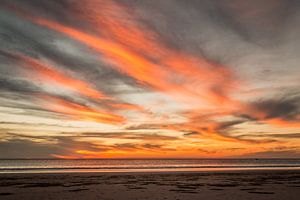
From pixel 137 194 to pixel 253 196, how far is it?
34.8 feet

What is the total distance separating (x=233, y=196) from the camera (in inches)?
1097

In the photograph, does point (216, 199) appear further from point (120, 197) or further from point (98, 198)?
point (98, 198)

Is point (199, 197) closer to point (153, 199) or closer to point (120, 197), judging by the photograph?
point (153, 199)

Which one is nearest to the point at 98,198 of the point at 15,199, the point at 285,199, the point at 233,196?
the point at 15,199

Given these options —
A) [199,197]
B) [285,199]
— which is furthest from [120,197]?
[285,199]

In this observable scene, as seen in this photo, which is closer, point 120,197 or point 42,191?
point 120,197

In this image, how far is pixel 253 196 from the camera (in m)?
28.0

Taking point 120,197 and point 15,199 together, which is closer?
point 15,199

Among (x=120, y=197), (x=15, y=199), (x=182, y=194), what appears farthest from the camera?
(x=182, y=194)

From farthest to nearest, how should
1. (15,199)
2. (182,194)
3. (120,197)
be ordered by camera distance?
1. (182,194)
2. (120,197)
3. (15,199)

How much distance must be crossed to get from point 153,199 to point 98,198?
472cm

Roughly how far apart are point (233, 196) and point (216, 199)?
8.05ft

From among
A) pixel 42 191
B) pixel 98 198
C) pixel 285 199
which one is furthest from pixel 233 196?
pixel 42 191

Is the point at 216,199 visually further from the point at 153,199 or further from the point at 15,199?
the point at 15,199
